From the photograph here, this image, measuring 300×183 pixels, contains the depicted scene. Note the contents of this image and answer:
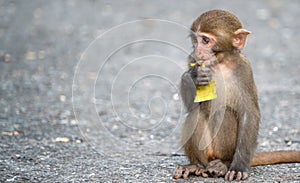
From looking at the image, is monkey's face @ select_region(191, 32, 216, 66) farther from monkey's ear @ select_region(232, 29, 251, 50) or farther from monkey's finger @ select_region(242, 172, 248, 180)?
monkey's finger @ select_region(242, 172, 248, 180)

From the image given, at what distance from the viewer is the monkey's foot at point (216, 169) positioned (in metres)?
6.48

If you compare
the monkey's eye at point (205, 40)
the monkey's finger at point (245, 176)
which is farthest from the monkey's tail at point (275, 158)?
the monkey's eye at point (205, 40)

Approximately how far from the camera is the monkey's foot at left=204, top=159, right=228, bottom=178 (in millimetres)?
6477

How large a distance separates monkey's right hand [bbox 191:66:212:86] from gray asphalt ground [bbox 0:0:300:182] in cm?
90

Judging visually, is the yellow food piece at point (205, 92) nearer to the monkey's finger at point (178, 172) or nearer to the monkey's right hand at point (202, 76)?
the monkey's right hand at point (202, 76)

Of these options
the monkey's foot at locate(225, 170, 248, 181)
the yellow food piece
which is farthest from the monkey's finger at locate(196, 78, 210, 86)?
the monkey's foot at locate(225, 170, 248, 181)

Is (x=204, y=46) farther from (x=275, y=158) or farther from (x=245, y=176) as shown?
(x=275, y=158)

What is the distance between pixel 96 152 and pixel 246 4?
34.3 feet

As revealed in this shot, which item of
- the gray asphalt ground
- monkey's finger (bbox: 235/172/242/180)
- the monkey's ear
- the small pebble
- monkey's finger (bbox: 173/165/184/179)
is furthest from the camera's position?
the small pebble

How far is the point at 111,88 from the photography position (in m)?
11.3

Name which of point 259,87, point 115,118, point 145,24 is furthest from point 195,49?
point 145,24

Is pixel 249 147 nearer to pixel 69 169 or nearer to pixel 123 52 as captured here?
pixel 69 169

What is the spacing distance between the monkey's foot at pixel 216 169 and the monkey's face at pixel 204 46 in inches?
44.3

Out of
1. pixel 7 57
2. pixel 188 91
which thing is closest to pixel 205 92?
pixel 188 91
